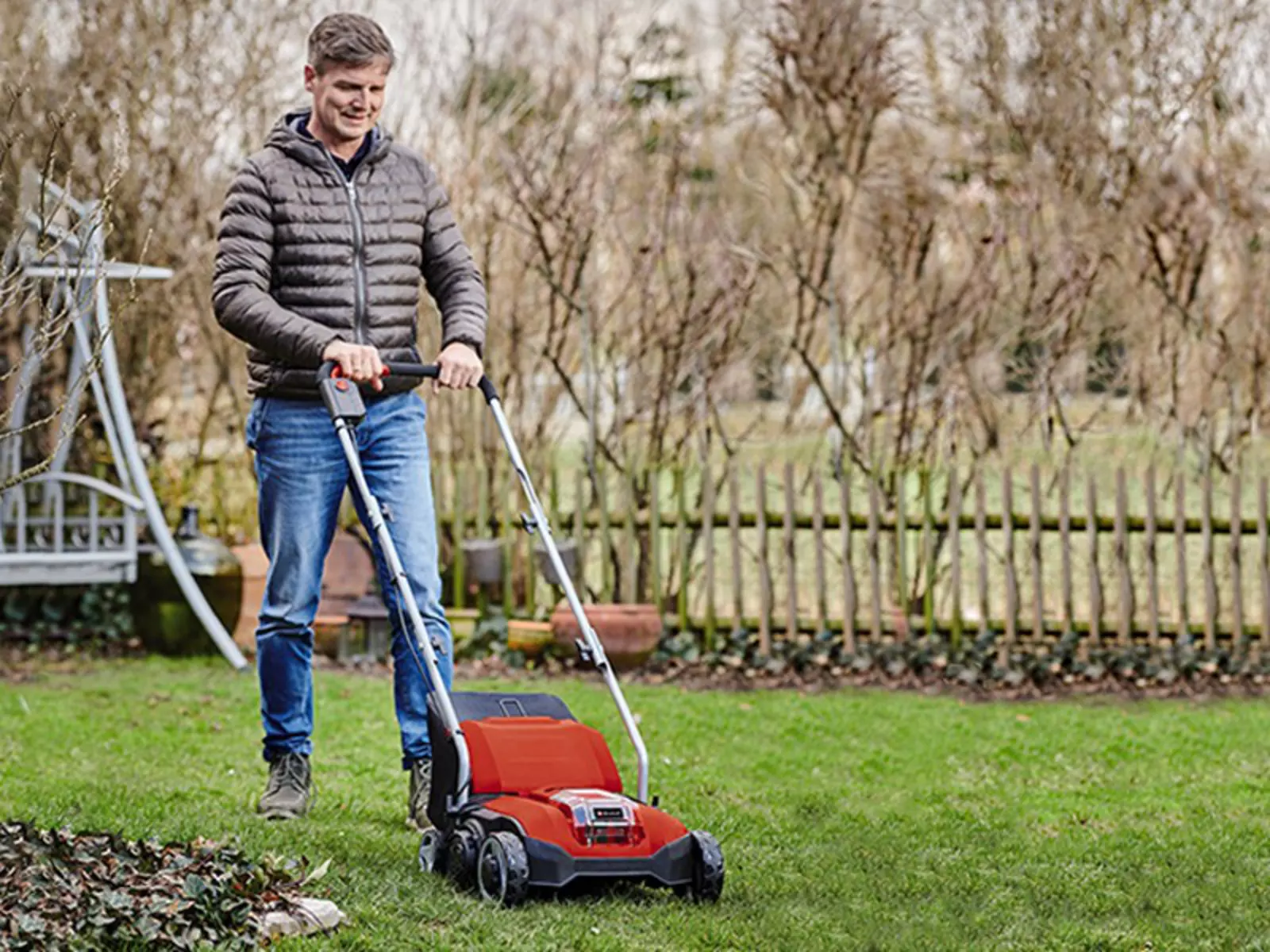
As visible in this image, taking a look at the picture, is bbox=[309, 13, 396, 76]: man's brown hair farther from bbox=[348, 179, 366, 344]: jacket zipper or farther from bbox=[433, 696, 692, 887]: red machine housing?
bbox=[433, 696, 692, 887]: red machine housing

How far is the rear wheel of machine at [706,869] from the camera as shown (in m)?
3.89

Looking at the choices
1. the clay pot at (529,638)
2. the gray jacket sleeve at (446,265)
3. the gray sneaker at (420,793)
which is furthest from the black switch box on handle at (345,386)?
the clay pot at (529,638)

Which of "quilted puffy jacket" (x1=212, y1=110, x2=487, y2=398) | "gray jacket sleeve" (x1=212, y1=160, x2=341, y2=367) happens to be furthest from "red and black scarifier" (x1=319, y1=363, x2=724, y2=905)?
"quilted puffy jacket" (x1=212, y1=110, x2=487, y2=398)

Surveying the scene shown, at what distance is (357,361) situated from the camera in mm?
4309

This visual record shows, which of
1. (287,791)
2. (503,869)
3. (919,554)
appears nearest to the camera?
(503,869)

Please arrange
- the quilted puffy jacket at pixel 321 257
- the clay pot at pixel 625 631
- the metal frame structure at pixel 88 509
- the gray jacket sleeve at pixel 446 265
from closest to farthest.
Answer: the quilted puffy jacket at pixel 321 257 → the gray jacket sleeve at pixel 446 265 → the metal frame structure at pixel 88 509 → the clay pot at pixel 625 631

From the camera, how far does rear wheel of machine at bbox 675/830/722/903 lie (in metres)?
3.89

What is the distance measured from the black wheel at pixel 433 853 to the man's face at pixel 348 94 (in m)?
1.68

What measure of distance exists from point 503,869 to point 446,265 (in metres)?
1.71

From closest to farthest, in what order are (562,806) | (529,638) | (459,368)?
1. (562,806)
2. (459,368)
3. (529,638)

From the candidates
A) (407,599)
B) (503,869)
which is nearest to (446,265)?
(407,599)

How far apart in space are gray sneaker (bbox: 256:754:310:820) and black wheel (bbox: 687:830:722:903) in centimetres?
130

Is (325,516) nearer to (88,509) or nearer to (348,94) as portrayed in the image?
→ (348,94)

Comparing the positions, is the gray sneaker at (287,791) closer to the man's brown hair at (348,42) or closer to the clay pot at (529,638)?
the man's brown hair at (348,42)
